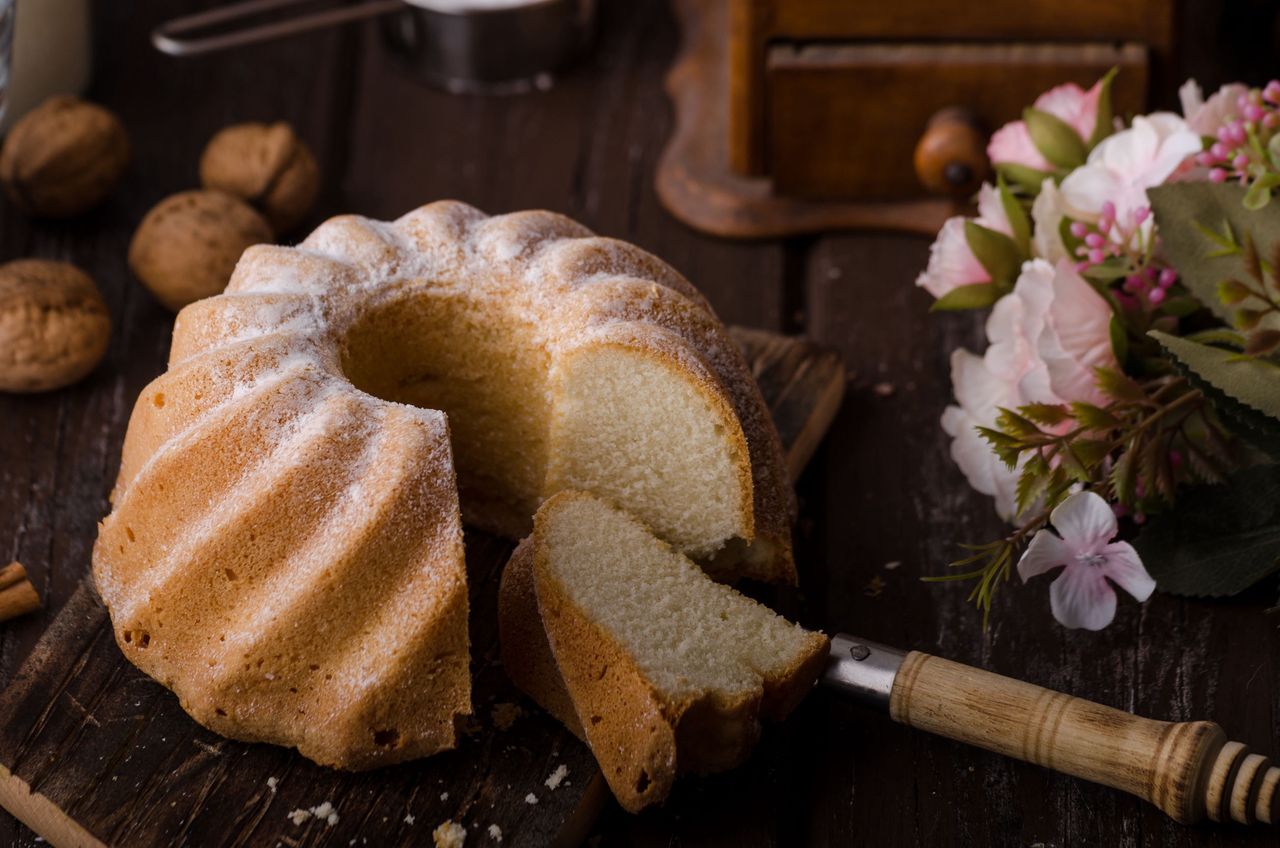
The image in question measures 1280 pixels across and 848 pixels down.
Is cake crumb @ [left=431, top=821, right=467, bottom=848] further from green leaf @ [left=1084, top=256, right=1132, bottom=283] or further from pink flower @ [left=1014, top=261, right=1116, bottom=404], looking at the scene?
green leaf @ [left=1084, top=256, right=1132, bottom=283]

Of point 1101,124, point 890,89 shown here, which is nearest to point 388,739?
point 1101,124

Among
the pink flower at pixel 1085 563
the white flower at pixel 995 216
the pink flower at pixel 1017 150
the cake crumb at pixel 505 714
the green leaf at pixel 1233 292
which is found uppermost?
the green leaf at pixel 1233 292

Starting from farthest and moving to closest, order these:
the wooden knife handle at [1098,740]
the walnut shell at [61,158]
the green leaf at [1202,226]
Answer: the walnut shell at [61,158]
the green leaf at [1202,226]
the wooden knife handle at [1098,740]

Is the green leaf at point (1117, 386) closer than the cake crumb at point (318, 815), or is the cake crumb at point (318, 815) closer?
the cake crumb at point (318, 815)

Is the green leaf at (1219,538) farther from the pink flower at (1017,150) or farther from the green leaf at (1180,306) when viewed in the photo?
the pink flower at (1017,150)

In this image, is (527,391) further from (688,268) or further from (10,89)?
(10,89)

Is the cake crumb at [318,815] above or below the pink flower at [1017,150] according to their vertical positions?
below

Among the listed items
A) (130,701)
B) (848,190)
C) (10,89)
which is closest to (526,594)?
(130,701)

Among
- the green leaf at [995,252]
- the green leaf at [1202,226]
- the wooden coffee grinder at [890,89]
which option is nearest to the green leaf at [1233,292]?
the green leaf at [1202,226]
